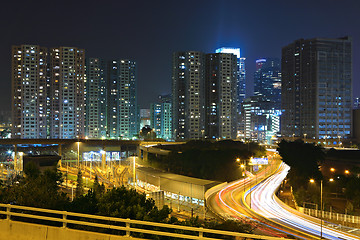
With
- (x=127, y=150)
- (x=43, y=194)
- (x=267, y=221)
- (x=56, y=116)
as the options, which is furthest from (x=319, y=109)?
(x=43, y=194)

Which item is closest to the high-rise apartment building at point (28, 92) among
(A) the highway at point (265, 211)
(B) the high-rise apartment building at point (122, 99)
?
(B) the high-rise apartment building at point (122, 99)

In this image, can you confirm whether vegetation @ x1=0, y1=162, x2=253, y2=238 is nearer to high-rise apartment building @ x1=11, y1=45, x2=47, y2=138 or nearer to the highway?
the highway

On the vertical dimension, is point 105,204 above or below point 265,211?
above

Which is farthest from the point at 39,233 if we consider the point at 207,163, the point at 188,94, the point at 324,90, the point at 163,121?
the point at 163,121

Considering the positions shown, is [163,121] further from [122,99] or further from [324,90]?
[324,90]

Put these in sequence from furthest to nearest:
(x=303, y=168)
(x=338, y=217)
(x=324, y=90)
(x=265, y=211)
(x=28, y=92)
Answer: (x=324, y=90) < (x=28, y=92) < (x=303, y=168) < (x=338, y=217) < (x=265, y=211)

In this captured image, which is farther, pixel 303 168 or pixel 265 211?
pixel 303 168

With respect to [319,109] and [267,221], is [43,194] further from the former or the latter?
[319,109]
